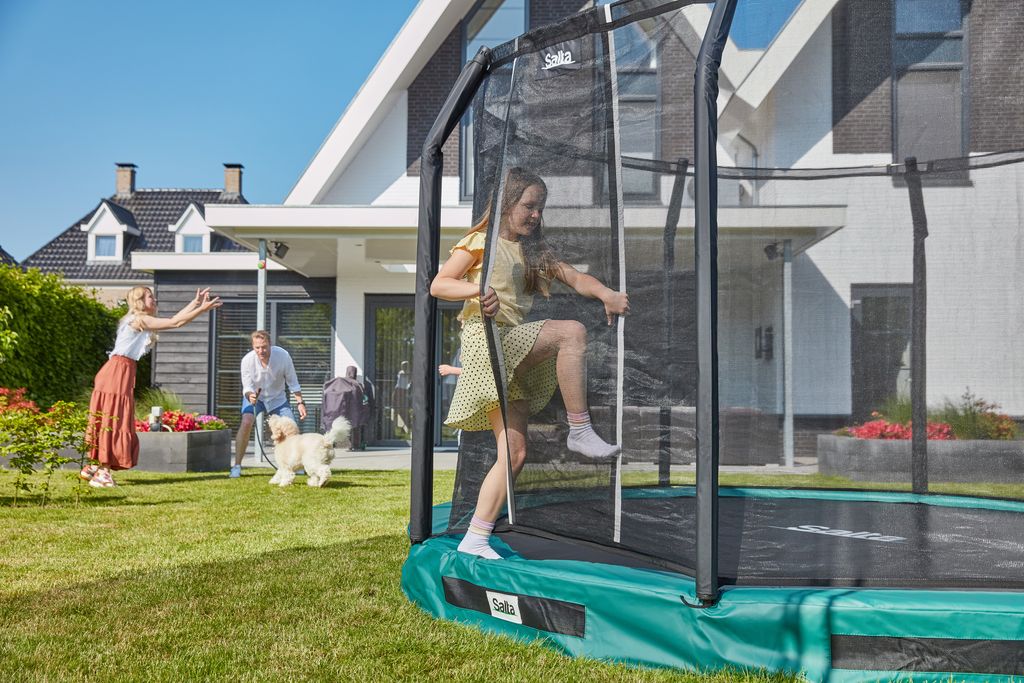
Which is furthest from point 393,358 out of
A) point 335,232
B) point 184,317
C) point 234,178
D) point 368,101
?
point 234,178

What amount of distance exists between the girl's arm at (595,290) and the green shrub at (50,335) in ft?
25.3

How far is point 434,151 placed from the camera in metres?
3.03

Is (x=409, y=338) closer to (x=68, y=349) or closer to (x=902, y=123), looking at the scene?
(x=68, y=349)

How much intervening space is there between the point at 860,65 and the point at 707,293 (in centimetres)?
76

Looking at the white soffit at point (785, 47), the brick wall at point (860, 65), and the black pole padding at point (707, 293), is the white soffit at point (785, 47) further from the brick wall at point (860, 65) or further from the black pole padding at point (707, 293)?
the black pole padding at point (707, 293)

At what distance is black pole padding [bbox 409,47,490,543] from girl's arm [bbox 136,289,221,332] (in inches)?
92.1

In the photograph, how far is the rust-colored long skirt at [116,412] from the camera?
19.2 ft

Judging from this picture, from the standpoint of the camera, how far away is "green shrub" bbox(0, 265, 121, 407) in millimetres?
9695

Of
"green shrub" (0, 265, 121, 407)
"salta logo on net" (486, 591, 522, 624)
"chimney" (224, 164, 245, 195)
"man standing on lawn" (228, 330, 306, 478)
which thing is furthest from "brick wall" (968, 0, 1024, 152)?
Result: "chimney" (224, 164, 245, 195)

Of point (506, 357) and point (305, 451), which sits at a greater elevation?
point (506, 357)

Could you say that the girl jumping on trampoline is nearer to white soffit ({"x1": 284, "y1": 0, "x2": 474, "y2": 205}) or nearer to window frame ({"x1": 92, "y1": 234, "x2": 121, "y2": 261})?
white soffit ({"x1": 284, "y1": 0, "x2": 474, "y2": 205})

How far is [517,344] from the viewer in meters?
2.57

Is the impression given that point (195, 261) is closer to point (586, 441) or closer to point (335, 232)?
point (335, 232)

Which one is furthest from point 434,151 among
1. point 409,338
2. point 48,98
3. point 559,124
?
point 48,98
